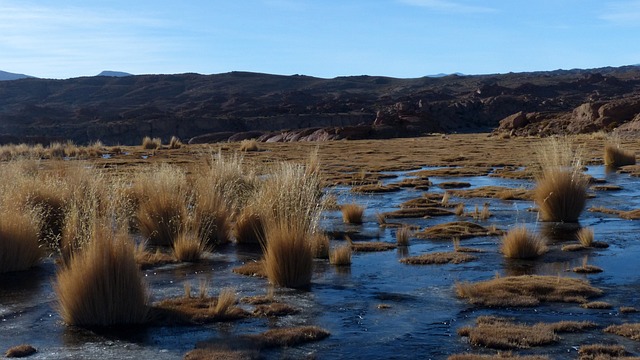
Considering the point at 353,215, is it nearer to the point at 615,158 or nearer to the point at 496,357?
the point at 496,357

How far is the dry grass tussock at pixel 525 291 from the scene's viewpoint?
915cm

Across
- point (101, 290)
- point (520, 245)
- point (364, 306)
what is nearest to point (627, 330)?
point (364, 306)

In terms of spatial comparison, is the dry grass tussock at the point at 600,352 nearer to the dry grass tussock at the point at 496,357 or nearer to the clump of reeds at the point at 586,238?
the dry grass tussock at the point at 496,357

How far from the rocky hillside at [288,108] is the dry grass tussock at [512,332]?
155 ft

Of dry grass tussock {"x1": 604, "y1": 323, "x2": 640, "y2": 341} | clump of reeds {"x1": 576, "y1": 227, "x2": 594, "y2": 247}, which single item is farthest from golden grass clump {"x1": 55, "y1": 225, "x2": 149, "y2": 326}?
clump of reeds {"x1": 576, "y1": 227, "x2": 594, "y2": 247}

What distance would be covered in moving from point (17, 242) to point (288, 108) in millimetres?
95022

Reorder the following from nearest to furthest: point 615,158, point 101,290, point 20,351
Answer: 1. point 20,351
2. point 101,290
3. point 615,158

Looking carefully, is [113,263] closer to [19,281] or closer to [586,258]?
[19,281]

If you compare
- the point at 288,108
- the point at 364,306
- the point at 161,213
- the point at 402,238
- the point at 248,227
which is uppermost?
the point at 288,108

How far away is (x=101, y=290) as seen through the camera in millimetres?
8312

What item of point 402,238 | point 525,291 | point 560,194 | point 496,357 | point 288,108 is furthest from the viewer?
point 288,108

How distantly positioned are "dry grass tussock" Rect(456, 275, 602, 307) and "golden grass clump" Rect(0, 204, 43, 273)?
624cm

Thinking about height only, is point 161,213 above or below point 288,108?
Result: below

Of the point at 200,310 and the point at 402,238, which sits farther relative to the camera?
the point at 402,238
